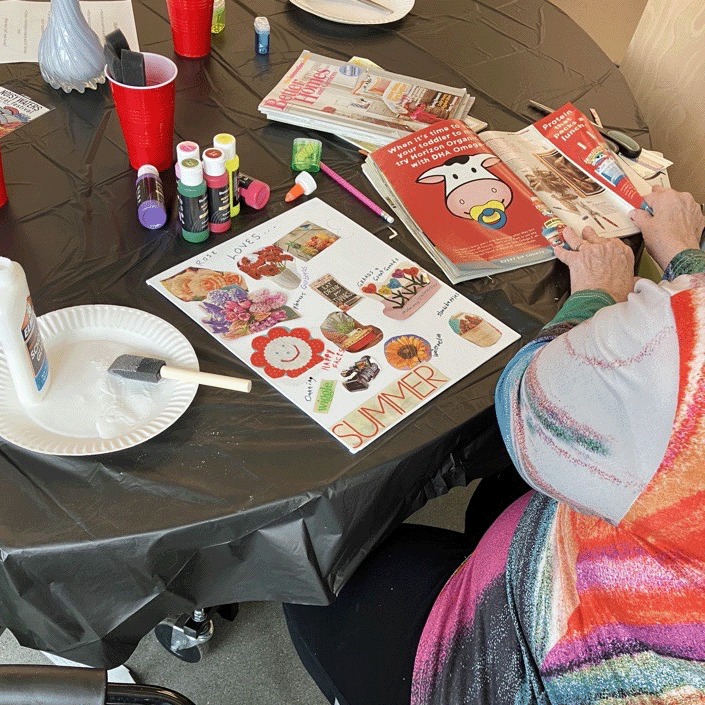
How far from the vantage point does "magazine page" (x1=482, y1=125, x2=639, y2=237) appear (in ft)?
3.56

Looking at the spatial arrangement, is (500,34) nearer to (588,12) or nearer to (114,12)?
(114,12)

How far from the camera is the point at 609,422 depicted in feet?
2.16

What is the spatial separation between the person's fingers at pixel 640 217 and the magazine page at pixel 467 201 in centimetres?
12

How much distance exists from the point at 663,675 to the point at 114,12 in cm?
131

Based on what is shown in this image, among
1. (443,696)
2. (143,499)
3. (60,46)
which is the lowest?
(443,696)

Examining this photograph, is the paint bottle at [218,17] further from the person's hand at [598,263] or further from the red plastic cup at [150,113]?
the person's hand at [598,263]

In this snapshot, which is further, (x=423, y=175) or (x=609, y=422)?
(x=423, y=175)

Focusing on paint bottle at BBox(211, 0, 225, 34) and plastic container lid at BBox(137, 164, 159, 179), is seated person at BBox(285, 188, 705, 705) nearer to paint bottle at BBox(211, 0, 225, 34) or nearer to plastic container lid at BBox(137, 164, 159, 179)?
plastic container lid at BBox(137, 164, 159, 179)

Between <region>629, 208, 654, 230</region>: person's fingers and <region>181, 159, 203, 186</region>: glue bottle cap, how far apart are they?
0.62m

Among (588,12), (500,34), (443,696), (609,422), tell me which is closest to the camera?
(609,422)

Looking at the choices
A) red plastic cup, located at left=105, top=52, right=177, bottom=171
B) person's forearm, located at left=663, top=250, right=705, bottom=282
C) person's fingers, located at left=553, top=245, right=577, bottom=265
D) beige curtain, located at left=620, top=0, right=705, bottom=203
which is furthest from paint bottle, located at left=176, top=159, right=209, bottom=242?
beige curtain, located at left=620, top=0, right=705, bottom=203

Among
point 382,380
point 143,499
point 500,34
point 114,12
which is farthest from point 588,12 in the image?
point 143,499

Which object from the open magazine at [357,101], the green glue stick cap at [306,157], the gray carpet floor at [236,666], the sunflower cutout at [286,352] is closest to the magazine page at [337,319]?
the sunflower cutout at [286,352]

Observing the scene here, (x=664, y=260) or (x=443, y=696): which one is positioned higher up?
(x=664, y=260)
